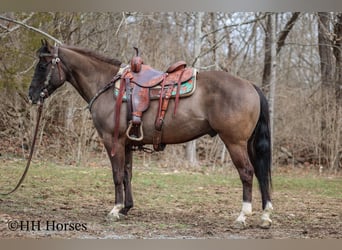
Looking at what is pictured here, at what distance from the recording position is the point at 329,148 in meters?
7.58

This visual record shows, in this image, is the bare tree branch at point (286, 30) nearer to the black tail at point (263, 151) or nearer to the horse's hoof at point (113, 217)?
the black tail at point (263, 151)

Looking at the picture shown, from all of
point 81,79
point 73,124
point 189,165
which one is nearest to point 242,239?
point 81,79

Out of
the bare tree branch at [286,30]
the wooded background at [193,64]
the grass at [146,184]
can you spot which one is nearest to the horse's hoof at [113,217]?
the grass at [146,184]

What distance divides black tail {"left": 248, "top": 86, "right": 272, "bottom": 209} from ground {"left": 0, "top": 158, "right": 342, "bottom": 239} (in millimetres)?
355

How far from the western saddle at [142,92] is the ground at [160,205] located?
0.70 metres

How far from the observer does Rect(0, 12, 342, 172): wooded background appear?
6371 mm

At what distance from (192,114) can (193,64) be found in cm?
300

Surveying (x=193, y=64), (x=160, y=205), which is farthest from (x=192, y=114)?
(x=193, y=64)

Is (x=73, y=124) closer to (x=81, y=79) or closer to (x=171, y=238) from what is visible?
(x=81, y=79)

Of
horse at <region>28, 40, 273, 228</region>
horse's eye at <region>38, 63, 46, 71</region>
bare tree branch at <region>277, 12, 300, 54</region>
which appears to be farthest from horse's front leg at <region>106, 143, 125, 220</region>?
bare tree branch at <region>277, 12, 300, 54</region>

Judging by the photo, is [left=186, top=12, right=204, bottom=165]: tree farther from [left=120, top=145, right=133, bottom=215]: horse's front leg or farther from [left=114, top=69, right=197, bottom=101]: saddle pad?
[left=114, top=69, right=197, bottom=101]: saddle pad

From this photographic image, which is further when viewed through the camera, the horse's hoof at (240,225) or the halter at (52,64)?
the halter at (52,64)

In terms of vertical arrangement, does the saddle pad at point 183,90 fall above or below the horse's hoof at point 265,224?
above

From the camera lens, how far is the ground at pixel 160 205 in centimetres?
372
